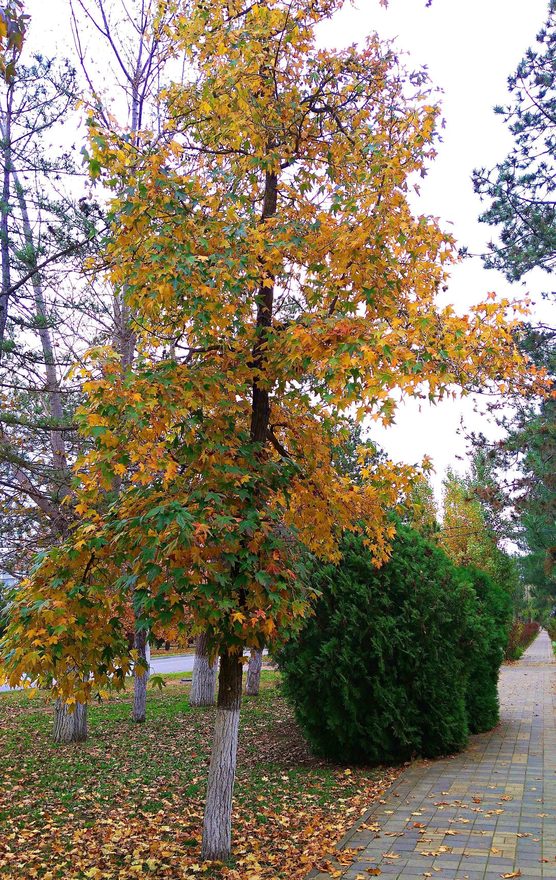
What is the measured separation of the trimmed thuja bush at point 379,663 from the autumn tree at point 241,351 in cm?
231

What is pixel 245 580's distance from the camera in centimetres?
439

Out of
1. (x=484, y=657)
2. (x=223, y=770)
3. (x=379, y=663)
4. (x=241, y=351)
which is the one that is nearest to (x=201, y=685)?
(x=484, y=657)

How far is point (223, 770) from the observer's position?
16.8 ft

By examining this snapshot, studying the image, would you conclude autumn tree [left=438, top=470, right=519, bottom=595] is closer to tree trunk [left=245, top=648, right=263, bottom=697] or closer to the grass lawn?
tree trunk [left=245, top=648, right=263, bottom=697]

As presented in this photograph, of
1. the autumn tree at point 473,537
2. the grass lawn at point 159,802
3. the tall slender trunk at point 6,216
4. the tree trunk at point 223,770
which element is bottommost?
the grass lawn at point 159,802

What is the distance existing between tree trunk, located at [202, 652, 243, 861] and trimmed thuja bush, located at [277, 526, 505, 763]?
8.93ft

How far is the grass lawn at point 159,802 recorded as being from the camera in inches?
196

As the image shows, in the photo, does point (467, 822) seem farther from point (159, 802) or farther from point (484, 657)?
point (484, 657)

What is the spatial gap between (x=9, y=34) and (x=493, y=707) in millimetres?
10383

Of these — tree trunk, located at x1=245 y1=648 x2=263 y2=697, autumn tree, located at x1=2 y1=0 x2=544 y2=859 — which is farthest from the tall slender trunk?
tree trunk, located at x1=245 y1=648 x2=263 y2=697

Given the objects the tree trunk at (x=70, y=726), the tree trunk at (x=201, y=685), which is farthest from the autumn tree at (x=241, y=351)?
the tree trunk at (x=201, y=685)

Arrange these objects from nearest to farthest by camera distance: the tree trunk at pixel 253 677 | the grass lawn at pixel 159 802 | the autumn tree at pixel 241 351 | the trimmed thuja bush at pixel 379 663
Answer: the autumn tree at pixel 241 351
the grass lawn at pixel 159 802
the trimmed thuja bush at pixel 379 663
the tree trunk at pixel 253 677

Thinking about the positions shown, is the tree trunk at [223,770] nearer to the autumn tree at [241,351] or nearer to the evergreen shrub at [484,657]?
the autumn tree at [241,351]

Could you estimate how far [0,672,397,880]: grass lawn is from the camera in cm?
497
